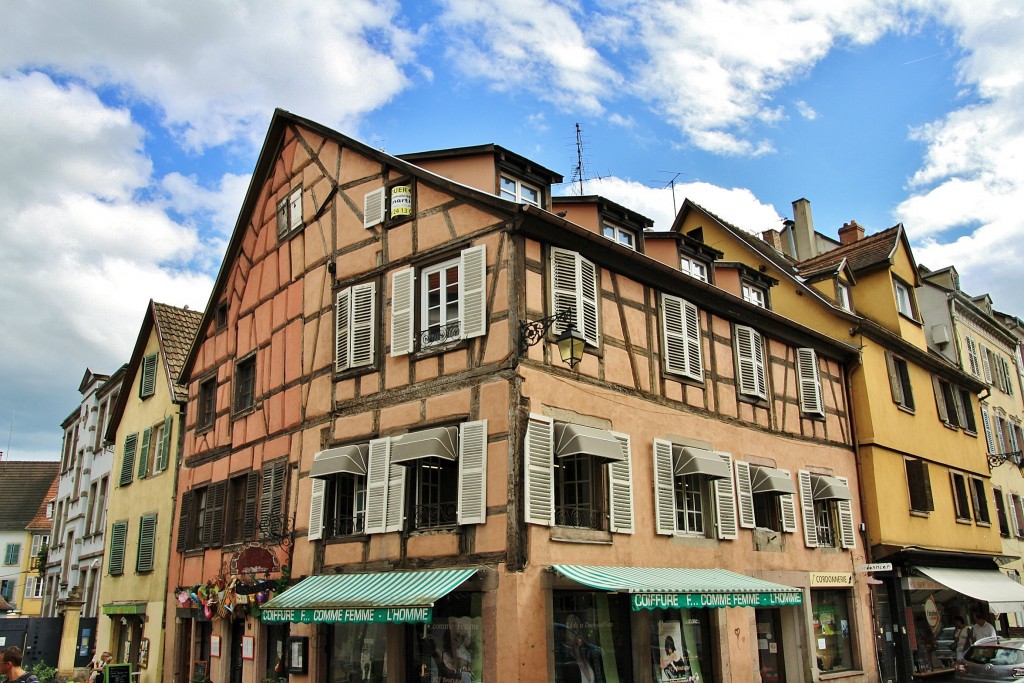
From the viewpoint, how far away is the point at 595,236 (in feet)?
40.5

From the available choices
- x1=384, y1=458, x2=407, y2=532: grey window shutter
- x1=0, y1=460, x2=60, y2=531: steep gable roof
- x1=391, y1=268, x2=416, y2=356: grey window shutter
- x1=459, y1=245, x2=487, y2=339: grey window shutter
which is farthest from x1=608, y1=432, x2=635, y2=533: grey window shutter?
x1=0, y1=460, x2=60, y2=531: steep gable roof

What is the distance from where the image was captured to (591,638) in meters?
11.6

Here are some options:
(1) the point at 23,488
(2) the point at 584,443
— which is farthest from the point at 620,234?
(1) the point at 23,488

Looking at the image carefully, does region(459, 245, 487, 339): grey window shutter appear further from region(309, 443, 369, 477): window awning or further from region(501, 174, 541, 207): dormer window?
region(309, 443, 369, 477): window awning

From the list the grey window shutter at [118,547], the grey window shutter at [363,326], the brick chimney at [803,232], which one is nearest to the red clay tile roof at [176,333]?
the grey window shutter at [118,547]

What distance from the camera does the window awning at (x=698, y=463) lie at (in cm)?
1331

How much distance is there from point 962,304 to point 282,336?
68.5 ft

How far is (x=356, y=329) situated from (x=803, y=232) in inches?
644

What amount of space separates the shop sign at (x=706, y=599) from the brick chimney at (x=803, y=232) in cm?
1443

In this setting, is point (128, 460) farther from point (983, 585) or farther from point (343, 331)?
point (983, 585)

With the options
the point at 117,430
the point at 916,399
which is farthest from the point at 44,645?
the point at 916,399

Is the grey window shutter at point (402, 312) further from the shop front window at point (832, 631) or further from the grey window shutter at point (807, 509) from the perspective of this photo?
the shop front window at point (832, 631)

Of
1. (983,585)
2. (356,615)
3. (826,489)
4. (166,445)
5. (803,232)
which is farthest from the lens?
(803,232)

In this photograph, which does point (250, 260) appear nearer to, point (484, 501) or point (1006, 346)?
point (484, 501)
